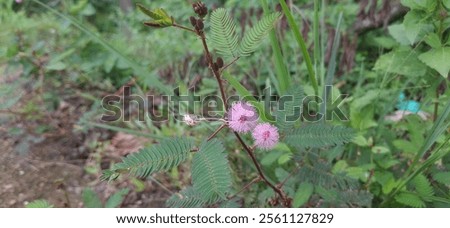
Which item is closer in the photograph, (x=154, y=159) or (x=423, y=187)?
(x=154, y=159)

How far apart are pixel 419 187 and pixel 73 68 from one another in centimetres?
167

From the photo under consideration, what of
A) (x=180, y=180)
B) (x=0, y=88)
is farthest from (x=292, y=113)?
(x=0, y=88)

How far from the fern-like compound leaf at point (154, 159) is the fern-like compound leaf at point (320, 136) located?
0.25m

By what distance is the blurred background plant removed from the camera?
1316mm

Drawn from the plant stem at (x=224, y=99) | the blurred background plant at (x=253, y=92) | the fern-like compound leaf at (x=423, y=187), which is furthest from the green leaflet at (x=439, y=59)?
the plant stem at (x=224, y=99)

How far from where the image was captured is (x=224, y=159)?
2.99 feet

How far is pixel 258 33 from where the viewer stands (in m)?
0.99

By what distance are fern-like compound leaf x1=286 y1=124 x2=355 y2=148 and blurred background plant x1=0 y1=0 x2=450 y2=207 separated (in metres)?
0.17

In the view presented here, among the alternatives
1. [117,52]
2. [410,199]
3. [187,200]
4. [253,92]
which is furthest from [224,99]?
[253,92]

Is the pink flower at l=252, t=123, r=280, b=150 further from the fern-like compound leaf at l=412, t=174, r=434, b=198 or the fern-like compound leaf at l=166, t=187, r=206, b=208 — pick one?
the fern-like compound leaf at l=412, t=174, r=434, b=198

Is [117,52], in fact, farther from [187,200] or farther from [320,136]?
[320,136]

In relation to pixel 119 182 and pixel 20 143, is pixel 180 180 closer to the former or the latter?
pixel 119 182

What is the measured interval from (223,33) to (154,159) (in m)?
0.29

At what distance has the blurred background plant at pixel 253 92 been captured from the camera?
4.32 ft
